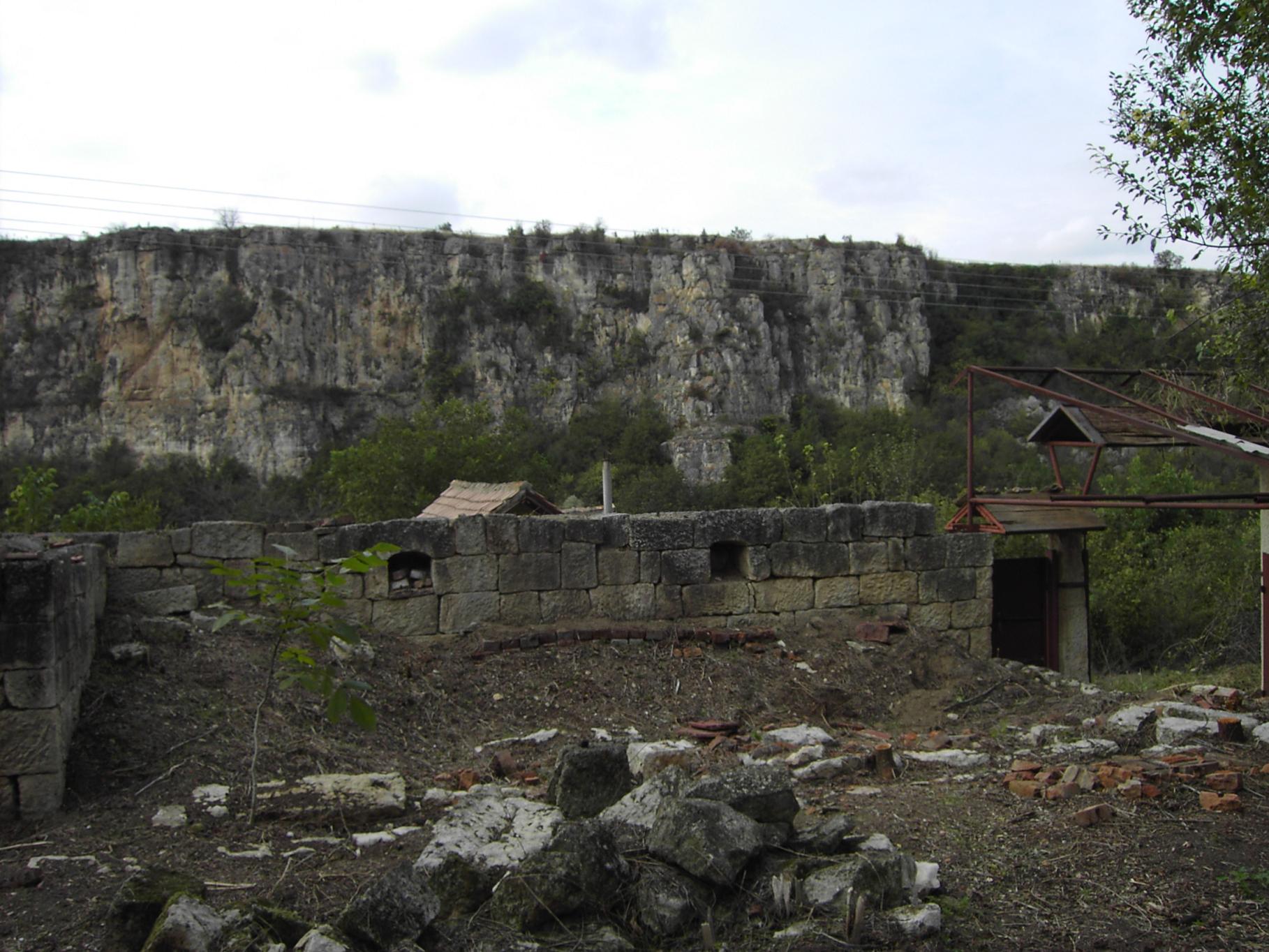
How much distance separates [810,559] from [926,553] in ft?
3.79

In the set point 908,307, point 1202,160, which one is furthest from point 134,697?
point 908,307

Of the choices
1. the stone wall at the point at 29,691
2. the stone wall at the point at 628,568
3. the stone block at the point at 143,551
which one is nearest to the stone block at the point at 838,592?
the stone wall at the point at 628,568

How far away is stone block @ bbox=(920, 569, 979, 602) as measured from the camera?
33.0ft

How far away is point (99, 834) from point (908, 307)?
173ft

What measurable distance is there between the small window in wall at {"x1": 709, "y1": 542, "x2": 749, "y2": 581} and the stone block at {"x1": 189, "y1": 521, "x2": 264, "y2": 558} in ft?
12.7

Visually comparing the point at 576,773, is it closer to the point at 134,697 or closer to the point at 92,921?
the point at 92,921

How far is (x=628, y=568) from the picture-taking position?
9.44 metres

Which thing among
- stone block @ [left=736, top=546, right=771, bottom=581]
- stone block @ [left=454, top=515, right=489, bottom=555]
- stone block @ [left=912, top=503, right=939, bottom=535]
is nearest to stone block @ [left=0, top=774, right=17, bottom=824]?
stone block @ [left=454, top=515, right=489, bottom=555]

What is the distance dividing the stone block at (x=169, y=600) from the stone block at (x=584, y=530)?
3064 millimetres

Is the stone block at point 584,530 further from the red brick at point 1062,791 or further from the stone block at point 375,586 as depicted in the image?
the red brick at point 1062,791

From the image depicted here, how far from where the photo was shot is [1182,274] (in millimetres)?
56031

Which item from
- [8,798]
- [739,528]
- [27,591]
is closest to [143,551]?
[27,591]

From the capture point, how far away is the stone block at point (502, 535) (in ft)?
30.0

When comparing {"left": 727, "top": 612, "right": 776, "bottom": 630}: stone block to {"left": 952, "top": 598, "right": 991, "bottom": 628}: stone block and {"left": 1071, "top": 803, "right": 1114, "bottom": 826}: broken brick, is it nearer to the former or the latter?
{"left": 952, "top": 598, "right": 991, "bottom": 628}: stone block
